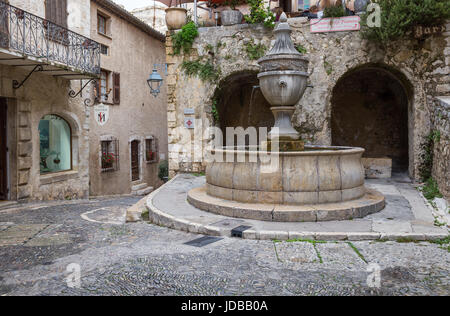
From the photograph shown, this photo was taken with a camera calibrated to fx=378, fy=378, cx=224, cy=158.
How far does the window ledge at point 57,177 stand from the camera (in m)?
10.1

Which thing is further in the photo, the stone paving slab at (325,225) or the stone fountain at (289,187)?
the stone fountain at (289,187)

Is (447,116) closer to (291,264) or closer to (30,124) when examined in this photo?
(291,264)

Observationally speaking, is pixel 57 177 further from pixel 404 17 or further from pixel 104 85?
pixel 404 17

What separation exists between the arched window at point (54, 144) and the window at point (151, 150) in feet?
19.3

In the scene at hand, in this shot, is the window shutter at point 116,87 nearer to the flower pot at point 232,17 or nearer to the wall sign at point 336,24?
the flower pot at point 232,17

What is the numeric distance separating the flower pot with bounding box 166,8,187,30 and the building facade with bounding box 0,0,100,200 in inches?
91.1

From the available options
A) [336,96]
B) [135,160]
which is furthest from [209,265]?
[135,160]

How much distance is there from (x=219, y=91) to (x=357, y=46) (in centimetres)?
370

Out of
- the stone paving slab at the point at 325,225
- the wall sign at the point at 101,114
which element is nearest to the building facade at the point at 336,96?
the stone paving slab at the point at 325,225

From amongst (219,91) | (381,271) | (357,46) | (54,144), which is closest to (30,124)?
(54,144)
